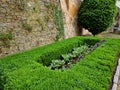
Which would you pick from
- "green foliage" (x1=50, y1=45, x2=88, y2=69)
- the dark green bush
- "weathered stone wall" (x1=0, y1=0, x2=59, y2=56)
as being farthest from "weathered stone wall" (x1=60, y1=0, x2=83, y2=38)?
"green foliage" (x1=50, y1=45, x2=88, y2=69)

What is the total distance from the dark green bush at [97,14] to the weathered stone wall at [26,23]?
13.2 ft

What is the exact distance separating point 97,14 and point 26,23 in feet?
20.4

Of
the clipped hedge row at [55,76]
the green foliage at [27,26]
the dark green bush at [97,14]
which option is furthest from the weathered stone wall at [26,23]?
the dark green bush at [97,14]

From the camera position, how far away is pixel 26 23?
635 centimetres

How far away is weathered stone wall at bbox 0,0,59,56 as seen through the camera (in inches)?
220

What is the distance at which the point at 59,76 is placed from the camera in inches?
141

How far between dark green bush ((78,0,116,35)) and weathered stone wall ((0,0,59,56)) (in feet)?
13.2

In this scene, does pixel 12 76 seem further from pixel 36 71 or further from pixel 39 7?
pixel 39 7

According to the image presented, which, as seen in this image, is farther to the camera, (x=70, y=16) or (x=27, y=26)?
(x=70, y=16)

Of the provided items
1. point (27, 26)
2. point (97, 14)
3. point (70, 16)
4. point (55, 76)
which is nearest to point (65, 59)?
point (27, 26)

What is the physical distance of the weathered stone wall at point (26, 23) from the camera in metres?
5.58

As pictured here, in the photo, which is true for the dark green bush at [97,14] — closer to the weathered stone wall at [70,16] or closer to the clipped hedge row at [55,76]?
the weathered stone wall at [70,16]

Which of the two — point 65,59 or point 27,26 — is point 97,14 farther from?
point 65,59

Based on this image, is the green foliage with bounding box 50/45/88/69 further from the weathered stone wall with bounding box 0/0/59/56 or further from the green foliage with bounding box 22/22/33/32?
the green foliage with bounding box 22/22/33/32
